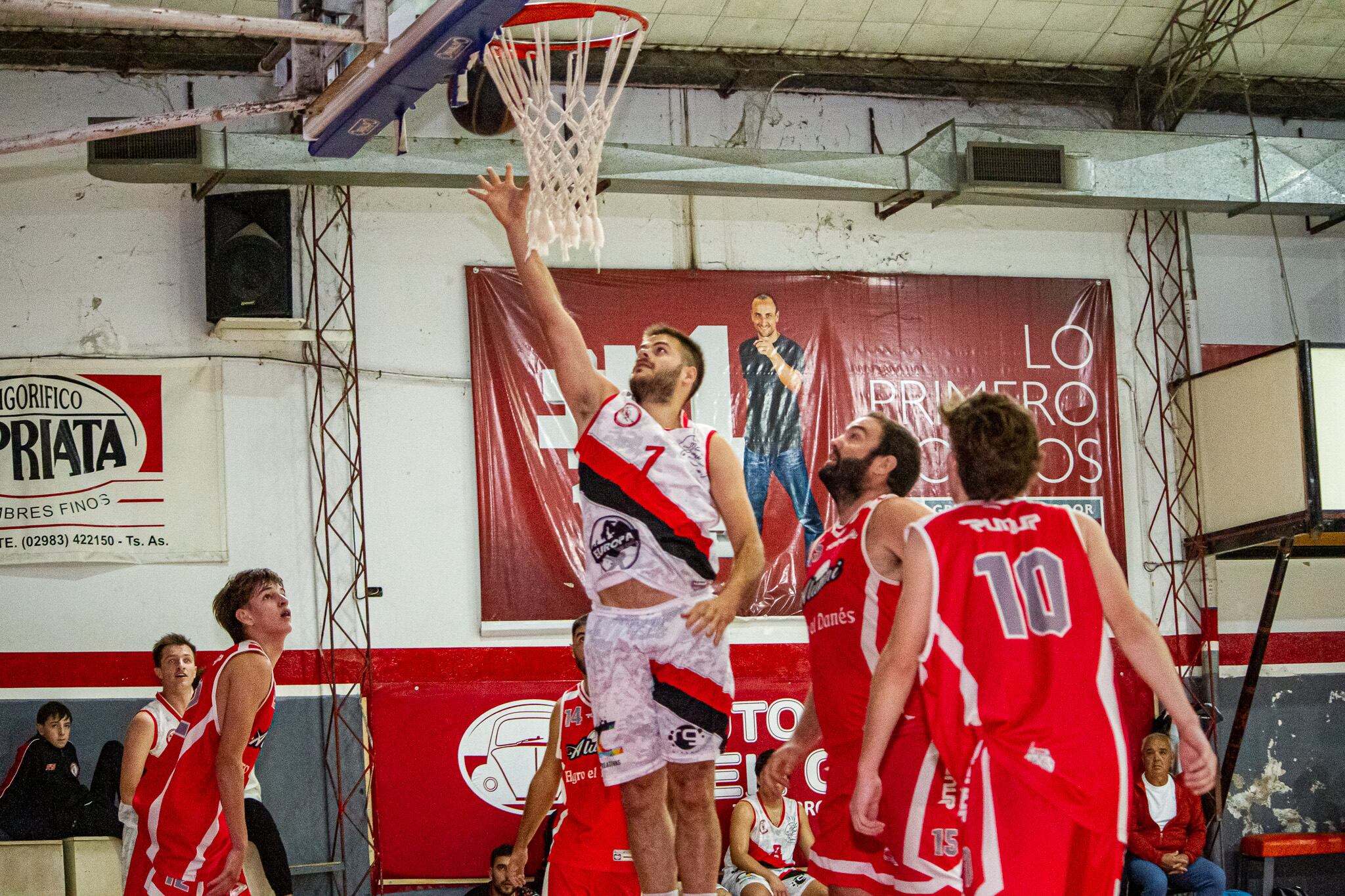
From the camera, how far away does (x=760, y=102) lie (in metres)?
12.8

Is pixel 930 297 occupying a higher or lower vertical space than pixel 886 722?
Result: higher

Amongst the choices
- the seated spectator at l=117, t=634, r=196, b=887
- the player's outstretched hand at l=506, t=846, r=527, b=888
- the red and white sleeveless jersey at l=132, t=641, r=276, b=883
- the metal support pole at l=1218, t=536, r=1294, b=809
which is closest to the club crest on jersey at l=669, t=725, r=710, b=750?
the red and white sleeveless jersey at l=132, t=641, r=276, b=883

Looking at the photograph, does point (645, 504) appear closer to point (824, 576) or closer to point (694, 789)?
point (824, 576)

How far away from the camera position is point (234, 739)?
5801 millimetres

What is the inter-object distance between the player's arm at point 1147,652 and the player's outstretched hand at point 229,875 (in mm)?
3417

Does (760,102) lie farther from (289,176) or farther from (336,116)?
(336,116)

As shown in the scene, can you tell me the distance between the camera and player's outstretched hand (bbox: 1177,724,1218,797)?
4438mm

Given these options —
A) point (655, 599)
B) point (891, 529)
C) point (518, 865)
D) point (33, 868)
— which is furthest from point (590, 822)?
point (33, 868)

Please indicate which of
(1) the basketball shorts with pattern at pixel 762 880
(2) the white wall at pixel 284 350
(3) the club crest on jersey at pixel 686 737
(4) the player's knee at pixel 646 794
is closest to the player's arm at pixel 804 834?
(1) the basketball shorts with pattern at pixel 762 880

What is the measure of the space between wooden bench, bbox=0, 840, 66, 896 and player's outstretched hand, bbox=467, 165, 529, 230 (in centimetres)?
573

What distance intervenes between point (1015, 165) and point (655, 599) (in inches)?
295

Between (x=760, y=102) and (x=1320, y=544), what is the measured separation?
606 centimetres

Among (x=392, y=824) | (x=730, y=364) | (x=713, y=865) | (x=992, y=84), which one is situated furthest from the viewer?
(x=992, y=84)

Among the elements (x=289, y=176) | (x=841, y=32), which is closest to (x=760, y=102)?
(x=841, y=32)
